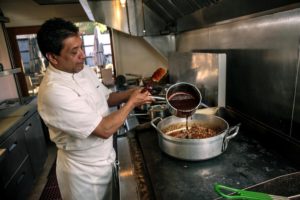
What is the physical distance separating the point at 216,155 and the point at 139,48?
2.58 meters

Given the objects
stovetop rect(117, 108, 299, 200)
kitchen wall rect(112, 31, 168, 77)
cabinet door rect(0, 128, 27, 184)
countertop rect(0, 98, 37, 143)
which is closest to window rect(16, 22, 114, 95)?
kitchen wall rect(112, 31, 168, 77)

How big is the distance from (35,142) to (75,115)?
189 centimetres

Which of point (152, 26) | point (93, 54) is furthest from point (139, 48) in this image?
point (93, 54)

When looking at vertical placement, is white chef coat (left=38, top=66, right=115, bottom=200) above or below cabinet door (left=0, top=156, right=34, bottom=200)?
above

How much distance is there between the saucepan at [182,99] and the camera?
112 centimetres

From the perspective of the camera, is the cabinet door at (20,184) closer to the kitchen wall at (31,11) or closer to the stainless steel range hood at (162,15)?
the stainless steel range hood at (162,15)

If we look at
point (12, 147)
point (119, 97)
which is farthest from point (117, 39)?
point (119, 97)

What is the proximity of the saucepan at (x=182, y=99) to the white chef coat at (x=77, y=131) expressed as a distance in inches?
13.9

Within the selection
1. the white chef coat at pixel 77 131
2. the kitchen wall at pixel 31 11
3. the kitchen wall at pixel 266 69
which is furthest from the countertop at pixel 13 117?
the kitchen wall at pixel 266 69

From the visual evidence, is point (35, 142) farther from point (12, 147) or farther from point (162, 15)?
point (162, 15)

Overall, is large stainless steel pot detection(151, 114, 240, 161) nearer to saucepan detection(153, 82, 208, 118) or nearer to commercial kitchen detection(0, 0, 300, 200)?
commercial kitchen detection(0, 0, 300, 200)

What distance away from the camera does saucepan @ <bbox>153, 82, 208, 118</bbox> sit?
1115mm

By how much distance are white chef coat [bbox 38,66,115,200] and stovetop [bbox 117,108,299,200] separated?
0.20 metres

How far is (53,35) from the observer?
91cm
